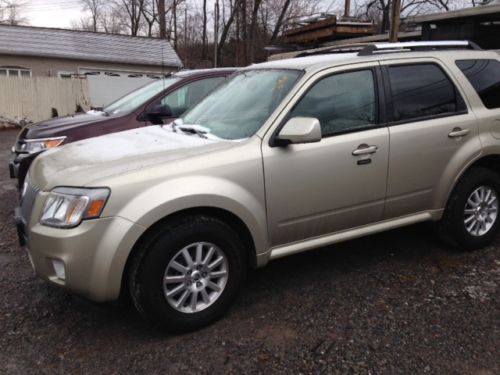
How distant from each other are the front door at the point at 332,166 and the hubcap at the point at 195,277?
1.52ft

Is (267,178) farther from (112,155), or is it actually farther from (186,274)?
(112,155)

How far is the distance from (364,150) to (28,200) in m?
2.44

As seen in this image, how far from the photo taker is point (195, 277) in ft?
9.96

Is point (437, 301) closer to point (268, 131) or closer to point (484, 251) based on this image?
point (484, 251)

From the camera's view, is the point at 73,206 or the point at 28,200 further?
the point at 28,200

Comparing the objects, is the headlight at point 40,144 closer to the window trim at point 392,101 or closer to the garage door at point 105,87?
the window trim at point 392,101

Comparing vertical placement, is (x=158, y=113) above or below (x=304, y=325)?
above

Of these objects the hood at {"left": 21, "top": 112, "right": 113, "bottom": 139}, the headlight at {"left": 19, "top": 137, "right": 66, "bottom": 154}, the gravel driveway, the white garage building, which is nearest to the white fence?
the white garage building

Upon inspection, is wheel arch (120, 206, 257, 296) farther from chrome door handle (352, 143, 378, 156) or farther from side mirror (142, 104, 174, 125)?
side mirror (142, 104, 174, 125)

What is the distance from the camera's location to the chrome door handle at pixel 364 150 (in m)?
3.49

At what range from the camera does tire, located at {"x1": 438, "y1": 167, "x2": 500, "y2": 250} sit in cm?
407

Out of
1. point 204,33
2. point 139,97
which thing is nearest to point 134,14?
point 204,33

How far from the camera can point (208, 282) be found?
3.11 meters

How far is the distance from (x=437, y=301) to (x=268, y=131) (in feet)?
5.84
